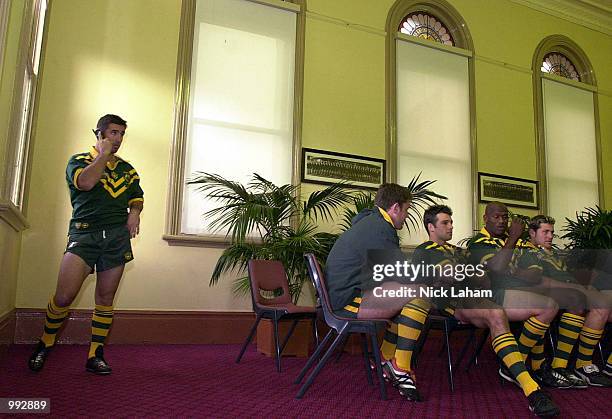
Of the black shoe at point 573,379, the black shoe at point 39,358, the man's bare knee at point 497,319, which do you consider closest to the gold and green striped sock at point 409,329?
the man's bare knee at point 497,319

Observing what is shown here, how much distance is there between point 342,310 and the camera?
2604 mm

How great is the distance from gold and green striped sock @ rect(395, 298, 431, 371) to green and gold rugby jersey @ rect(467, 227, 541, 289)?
0.53 metres

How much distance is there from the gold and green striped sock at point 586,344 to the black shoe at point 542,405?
1.12m

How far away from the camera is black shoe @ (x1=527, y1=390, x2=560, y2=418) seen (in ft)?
7.22

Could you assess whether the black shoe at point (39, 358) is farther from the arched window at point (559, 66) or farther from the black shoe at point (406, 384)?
the arched window at point (559, 66)

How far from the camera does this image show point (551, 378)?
298cm

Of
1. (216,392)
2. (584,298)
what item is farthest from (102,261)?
(584,298)

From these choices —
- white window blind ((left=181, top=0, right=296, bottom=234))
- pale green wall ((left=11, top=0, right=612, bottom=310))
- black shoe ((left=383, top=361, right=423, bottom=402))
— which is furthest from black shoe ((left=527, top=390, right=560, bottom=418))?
white window blind ((left=181, top=0, right=296, bottom=234))

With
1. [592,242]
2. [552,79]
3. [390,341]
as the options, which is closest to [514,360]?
[390,341]

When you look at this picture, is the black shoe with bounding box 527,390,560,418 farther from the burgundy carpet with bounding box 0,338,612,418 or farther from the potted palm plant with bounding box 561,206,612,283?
the potted palm plant with bounding box 561,206,612,283

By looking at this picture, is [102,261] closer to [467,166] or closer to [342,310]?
[342,310]

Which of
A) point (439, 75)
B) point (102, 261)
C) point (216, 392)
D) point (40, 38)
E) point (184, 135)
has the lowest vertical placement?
point (216, 392)

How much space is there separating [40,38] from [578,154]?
20.9ft

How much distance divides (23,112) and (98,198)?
58.9 inches
